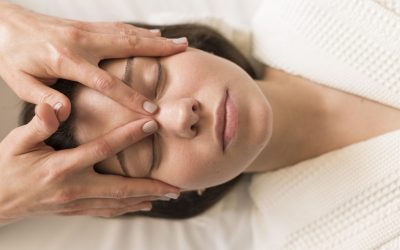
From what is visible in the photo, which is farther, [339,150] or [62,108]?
[339,150]

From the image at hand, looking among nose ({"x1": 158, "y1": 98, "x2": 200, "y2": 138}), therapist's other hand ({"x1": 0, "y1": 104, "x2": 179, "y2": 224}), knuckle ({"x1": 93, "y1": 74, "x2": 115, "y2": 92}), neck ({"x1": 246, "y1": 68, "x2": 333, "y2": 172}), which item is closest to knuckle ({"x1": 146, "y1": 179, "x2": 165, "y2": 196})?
therapist's other hand ({"x1": 0, "y1": 104, "x2": 179, "y2": 224})

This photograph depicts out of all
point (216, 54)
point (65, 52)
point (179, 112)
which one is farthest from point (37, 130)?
point (216, 54)

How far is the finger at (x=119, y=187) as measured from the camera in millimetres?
802

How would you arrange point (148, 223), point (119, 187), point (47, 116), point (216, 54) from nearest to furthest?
point (47, 116), point (119, 187), point (216, 54), point (148, 223)

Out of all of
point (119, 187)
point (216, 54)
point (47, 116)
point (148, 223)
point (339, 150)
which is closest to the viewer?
point (47, 116)

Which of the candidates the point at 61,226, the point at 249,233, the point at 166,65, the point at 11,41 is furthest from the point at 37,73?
the point at 249,233

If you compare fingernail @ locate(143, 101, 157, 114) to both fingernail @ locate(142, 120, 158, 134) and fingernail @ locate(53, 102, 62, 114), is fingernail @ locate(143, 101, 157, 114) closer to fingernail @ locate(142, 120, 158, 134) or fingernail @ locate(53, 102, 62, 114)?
fingernail @ locate(142, 120, 158, 134)

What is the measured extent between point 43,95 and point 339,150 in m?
0.68

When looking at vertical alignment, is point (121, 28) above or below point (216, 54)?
above

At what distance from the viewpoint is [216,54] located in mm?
Answer: 1172

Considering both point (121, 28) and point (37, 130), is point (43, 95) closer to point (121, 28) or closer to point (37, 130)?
point (37, 130)

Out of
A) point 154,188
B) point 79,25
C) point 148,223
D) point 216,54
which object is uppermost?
point 79,25

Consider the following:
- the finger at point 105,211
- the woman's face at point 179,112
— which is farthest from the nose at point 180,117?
the finger at point 105,211

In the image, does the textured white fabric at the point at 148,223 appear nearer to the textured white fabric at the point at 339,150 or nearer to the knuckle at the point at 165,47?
the textured white fabric at the point at 339,150
